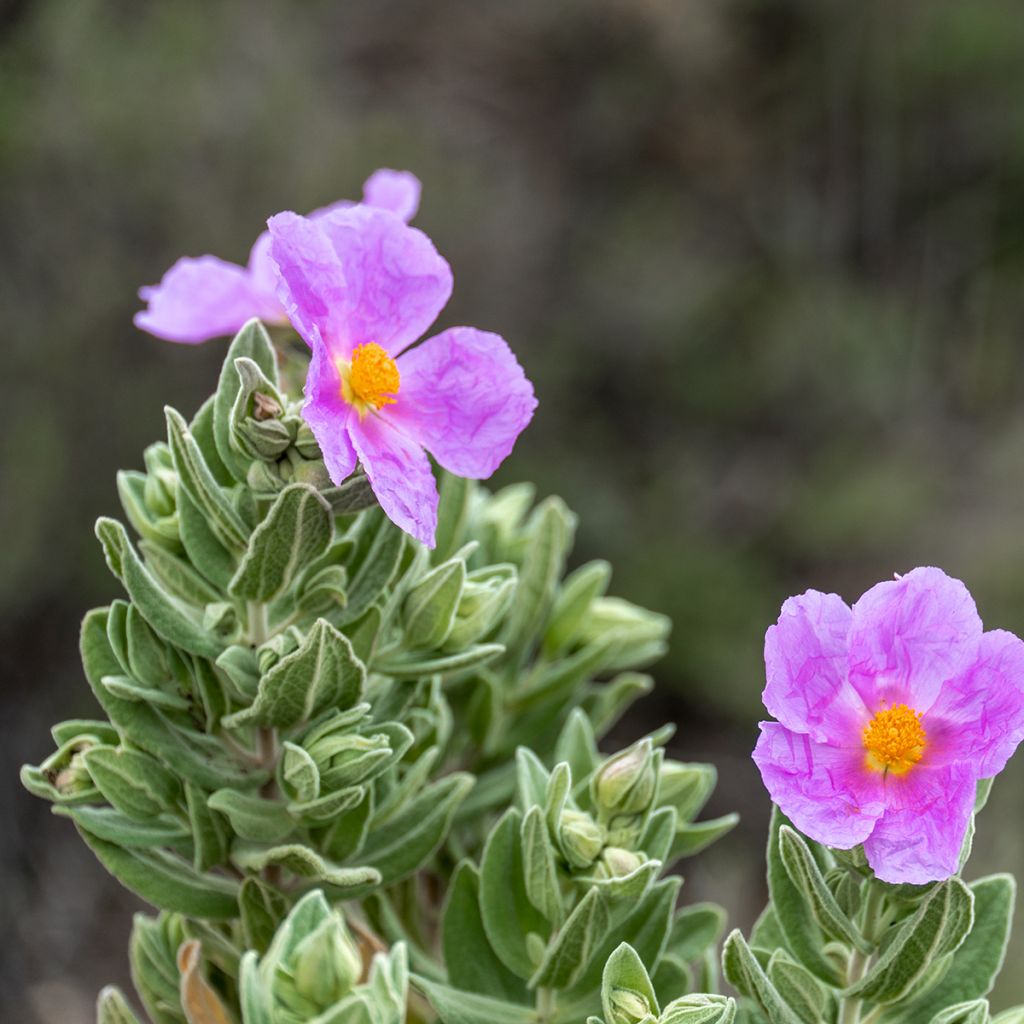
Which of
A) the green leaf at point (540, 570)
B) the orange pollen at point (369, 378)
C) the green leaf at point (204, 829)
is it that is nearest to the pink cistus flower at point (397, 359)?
the orange pollen at point (369, 378)

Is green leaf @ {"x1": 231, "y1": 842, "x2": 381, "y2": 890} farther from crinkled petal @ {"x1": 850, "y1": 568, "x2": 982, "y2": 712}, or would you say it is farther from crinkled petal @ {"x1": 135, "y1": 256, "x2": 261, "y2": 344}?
crinkled petal @ {"x1": 135, "y1": 256, "x2": 261, "y2": 344}

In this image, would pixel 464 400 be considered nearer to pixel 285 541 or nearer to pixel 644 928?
pixel 285 541

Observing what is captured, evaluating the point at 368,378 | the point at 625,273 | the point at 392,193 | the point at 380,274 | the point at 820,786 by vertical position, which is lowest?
the point at 820,786

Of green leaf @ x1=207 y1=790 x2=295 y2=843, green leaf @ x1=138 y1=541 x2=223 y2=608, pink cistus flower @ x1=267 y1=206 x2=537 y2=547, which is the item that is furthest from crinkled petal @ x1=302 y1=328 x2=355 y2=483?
green leaf @ x1=207 y1=790 x2=295 y2=843

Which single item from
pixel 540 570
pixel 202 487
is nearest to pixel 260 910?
pixel 202 487

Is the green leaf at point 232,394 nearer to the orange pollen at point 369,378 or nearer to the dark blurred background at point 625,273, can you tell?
the orange pollen at point 369,378

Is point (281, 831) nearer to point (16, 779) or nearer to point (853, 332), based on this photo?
point (16, 779)
